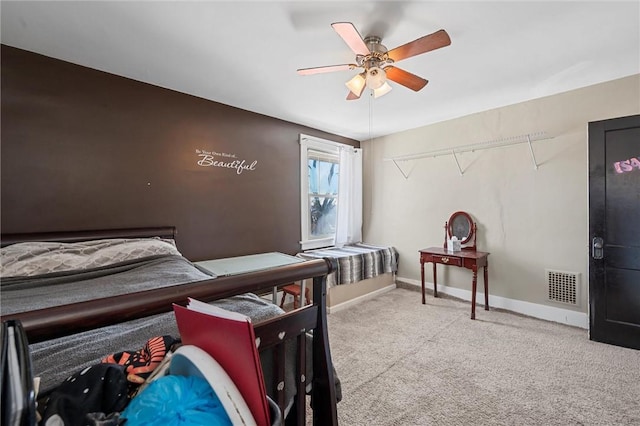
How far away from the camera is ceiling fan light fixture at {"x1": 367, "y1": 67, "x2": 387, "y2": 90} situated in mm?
1973

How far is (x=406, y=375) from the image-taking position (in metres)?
2.02

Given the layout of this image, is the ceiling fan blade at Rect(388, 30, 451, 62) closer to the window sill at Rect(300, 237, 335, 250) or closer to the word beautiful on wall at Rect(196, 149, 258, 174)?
the word beautiful on wall at Rect(196, 149, 258, 174)

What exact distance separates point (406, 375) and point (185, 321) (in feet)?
5.95

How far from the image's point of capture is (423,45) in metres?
1.66

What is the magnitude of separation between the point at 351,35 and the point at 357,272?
262cm

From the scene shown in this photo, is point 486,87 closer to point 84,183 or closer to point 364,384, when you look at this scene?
point 364,384

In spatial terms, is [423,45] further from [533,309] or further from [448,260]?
[533,309]

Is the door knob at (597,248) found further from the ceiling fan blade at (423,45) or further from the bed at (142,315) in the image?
the bed at (142,315)

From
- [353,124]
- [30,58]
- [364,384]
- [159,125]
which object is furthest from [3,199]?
[353,124]

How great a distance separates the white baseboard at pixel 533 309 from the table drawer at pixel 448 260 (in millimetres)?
624

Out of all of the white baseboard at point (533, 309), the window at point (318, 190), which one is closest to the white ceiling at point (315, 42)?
the window at point (318, 190)

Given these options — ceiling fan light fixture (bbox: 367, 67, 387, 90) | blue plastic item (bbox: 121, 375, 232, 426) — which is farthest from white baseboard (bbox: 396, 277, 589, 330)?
A: blue plastic item (bbox: 121, 375, 232, 426)

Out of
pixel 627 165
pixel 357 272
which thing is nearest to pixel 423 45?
pixel 627 165

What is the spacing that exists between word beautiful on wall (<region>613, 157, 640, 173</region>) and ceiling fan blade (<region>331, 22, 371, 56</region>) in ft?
7.65
